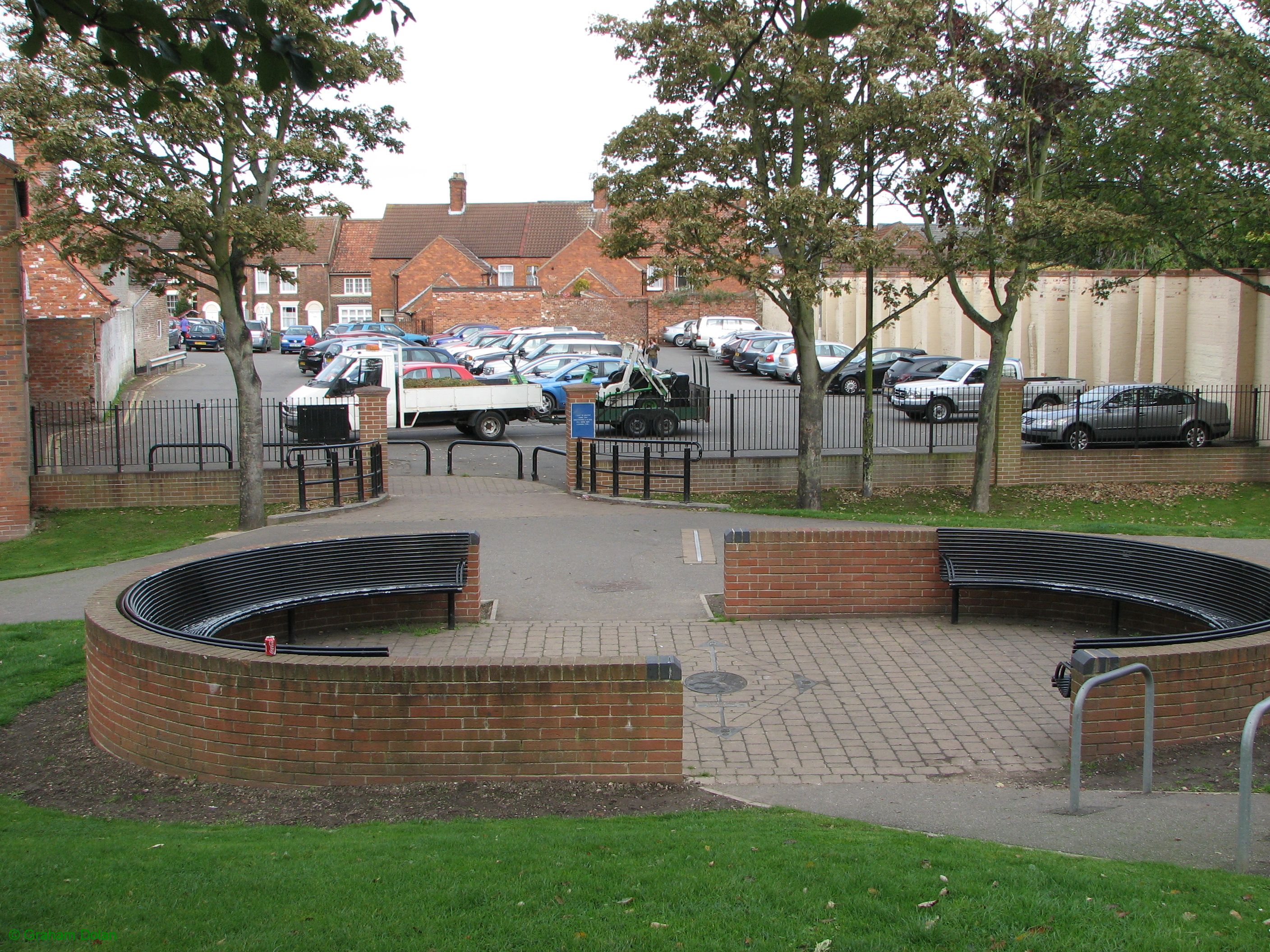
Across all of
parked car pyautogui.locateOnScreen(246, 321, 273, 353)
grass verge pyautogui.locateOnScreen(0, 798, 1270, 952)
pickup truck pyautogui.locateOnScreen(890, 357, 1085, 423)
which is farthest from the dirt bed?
parked car pyautogui.locateOnScreen(246, 321, 273, 353)

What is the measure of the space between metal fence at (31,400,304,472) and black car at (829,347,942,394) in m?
17.3

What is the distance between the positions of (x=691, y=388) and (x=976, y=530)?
14.7 meters

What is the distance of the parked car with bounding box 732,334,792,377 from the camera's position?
131 ft

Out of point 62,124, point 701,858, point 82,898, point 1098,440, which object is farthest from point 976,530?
point 1098,440

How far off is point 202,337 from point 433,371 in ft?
109

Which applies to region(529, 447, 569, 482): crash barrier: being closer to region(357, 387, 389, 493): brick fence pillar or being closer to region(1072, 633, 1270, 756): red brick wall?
region(357, 387, 389, 493): brick fence pillar

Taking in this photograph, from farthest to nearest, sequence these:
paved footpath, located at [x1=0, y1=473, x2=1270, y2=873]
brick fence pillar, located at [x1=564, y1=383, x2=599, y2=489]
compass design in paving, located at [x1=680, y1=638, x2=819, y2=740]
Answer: brick fence pillar, located at [x1=564, y1=383, x2=599, y2=489]
compass design in paving, located at [x1=680, y1=638, x2=819, y2=740]
paved footpath, located at [x1=0, y1=473, x2=1270, y2=873]

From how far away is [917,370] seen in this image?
34.5 metres

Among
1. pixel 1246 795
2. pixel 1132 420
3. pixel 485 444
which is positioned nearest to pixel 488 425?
pixel 485 444

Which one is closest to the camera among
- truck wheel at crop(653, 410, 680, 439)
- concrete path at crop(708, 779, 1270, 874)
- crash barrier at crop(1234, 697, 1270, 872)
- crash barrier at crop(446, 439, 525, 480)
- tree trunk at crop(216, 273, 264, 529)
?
crash barrier at crop(1234, 697, 1270, 872)

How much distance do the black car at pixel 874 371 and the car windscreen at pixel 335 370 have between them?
14.0m

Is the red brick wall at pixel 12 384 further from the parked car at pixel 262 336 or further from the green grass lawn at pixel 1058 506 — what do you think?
the parked car at pixel 262 336

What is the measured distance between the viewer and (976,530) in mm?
10625

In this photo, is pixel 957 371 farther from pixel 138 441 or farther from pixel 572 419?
pixel 138 441
